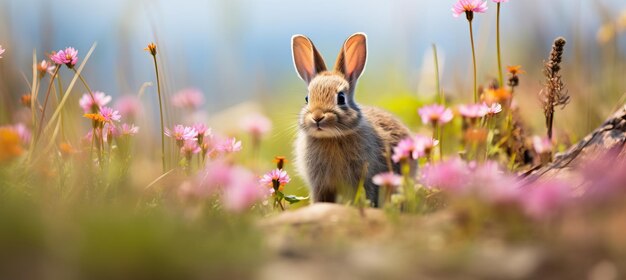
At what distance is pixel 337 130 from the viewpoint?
189 inches

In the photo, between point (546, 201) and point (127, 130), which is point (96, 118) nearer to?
point (127, 130)

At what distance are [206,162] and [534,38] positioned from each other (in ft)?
13.4

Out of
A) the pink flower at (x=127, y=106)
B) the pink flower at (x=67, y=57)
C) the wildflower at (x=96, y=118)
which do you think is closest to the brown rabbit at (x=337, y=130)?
the pink flower at (x=127, y=106)

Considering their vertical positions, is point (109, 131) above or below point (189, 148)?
above

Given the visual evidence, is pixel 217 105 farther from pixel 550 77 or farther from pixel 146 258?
pixel 146 258

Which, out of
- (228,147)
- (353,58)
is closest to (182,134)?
(228,147)

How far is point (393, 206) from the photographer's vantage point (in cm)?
363

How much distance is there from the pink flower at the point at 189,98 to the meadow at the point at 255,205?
0.01 metres

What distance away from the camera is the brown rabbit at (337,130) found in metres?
4.86

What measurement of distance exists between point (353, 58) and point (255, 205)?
59.3 inches

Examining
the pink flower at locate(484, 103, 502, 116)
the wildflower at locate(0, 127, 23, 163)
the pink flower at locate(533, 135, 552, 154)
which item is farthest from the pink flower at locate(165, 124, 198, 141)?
the pink flower at locate(533, 135, 552, 154)

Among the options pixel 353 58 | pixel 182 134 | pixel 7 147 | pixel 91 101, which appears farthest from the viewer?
pixel 353 58

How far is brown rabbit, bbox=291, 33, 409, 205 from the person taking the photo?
486cm

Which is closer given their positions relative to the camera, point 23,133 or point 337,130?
point 23,133
